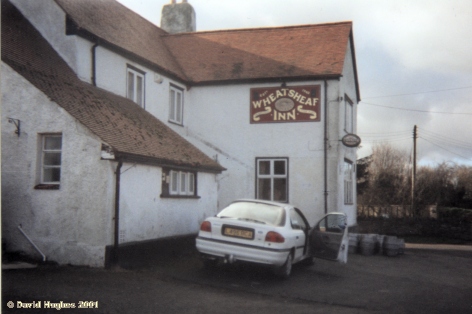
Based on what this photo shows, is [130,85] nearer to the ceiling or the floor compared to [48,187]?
nearer to the ceiling

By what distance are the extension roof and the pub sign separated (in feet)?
1.62

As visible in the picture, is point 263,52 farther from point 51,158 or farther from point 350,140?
point 51,158

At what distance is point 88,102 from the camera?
14.0m

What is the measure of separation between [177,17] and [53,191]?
17.4 metres

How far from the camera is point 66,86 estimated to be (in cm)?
1399

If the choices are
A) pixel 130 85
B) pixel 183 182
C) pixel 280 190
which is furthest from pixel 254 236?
pixel 280 190

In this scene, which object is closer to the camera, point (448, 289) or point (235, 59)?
point (448, 289)

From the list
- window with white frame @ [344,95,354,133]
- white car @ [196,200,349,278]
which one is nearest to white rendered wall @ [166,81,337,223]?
window with white frame @ [344,95,354,133]

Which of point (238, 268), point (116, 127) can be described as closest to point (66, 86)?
point (116, 127)

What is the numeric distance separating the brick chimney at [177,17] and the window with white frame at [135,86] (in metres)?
9.29

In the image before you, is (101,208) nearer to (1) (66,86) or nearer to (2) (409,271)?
(1) (66,86)

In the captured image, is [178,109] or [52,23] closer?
[52,23]

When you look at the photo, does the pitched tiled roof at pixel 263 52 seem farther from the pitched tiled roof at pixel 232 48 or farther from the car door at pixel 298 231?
the car door at pixel 298 231

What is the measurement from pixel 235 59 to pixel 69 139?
11899mm
